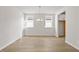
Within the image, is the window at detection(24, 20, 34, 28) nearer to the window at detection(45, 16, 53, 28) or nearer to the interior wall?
the interior wall

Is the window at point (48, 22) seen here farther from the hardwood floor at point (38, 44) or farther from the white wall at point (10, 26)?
the white wall at point (10, 26)

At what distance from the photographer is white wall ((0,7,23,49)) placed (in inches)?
171

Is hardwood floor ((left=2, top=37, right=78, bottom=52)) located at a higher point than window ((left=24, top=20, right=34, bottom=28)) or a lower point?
lower

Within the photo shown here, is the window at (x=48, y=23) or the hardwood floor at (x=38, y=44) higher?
the window at (x=48, y=23)

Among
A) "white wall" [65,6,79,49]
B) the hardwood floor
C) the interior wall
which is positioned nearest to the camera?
the hardwood floor

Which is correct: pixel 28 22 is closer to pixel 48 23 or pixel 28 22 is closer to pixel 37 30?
pixel 37 30

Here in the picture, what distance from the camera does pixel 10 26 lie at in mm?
4930

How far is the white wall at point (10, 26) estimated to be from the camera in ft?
14.3

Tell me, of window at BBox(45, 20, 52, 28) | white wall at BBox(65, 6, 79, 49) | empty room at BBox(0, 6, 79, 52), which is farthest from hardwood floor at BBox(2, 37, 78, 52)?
window at BBox(45, 20, 52, 28)

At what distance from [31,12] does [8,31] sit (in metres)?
1.14

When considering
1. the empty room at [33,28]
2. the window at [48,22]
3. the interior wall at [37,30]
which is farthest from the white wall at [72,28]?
the interior wall at [37,30]
